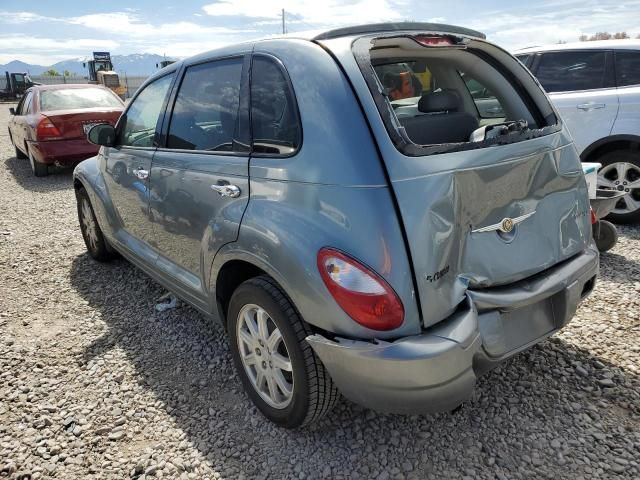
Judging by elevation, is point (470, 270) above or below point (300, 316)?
above

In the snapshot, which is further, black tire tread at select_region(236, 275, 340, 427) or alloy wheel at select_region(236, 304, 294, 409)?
alloy wheel at select_region(236, 304, 294, 409)

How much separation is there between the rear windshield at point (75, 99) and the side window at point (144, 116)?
6.00 m

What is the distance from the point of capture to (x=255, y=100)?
2410mm

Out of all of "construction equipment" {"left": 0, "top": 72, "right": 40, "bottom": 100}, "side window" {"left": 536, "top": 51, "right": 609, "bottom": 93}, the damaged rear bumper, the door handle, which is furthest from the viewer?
"construction equipment" {"left": 0, "top": 72, "right": 40, "bottom": 100}

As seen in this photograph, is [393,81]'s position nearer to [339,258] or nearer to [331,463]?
[339,258]

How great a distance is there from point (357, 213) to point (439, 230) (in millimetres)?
334

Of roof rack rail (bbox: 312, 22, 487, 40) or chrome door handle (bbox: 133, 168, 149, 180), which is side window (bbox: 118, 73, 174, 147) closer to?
chrome door handle (bbox: 133, 168, 149, 180)

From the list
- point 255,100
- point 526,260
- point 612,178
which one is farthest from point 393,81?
point 612,178

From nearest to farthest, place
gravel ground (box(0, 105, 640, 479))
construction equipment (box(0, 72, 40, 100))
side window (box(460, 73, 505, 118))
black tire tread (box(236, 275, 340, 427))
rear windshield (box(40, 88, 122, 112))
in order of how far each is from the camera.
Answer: black tire tread (box(236, 275, 340, 427)) < gravel ground (box(0, 105, 640, 479)) < side window (box(460, 73, 505, 118)) < rear windshield (box(40, 88, 122, 112)) < construction equipment (box(0, 72, 40, 100))

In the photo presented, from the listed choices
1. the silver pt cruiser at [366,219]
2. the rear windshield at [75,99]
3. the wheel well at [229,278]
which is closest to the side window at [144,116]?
the silver pt cruiser at [366,219]

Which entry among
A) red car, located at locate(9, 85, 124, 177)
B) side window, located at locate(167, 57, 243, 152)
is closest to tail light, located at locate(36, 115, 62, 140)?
red car, located at locate(9, 85, 124, 177)

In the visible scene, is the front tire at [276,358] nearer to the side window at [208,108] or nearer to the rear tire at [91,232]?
the side window at [208,108]

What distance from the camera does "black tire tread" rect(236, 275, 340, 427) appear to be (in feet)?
6.82

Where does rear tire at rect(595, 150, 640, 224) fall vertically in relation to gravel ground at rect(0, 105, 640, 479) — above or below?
above
